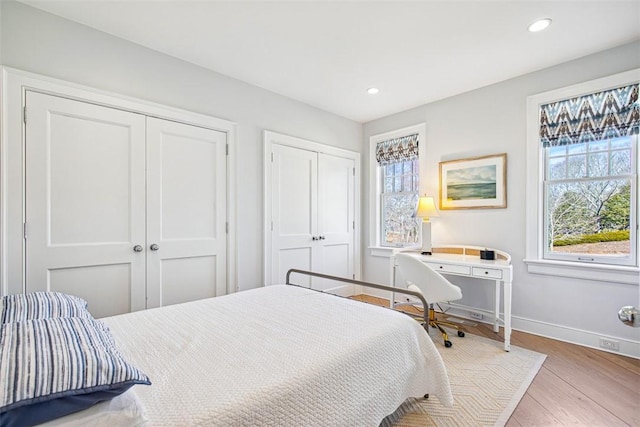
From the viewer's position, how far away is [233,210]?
10.0 ft

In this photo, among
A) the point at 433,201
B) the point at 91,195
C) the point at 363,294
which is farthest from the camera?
the point at 363,294

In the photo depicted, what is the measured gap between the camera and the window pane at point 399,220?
4059 millimetres

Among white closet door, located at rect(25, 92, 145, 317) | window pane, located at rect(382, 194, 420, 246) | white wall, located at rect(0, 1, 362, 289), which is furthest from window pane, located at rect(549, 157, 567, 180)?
white closet door, located at rect(25, 92, 145, 317)

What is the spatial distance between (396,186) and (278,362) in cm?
344

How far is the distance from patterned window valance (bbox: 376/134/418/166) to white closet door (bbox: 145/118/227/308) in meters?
2.27

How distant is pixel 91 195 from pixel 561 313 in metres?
4.17

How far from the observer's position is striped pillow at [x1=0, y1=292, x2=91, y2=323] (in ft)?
4.32

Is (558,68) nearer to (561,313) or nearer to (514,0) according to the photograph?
(514,0)

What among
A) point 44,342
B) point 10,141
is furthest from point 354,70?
point 44,342

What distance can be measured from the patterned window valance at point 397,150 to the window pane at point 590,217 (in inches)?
61.3

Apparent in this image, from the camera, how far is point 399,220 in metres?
4.21

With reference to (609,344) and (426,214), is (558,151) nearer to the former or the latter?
(426,214)

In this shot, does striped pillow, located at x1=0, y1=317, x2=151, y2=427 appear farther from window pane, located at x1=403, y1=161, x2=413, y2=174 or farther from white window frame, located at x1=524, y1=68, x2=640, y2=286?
window pane, located at x1=403, y1=161, x2=413, y2=174

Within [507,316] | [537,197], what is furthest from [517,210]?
[507,316]
